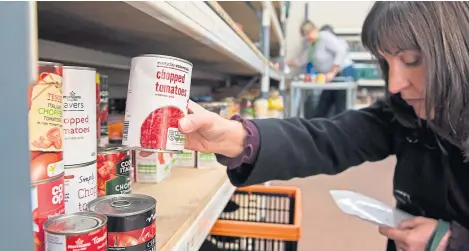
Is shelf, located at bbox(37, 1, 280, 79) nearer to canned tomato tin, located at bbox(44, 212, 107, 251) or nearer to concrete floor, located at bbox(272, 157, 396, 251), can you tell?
canned tomato tin, located at bbox(44, 212, 107, 251)

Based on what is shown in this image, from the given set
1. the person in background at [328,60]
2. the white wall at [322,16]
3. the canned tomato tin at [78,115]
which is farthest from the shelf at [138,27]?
the white wall at [322,16]

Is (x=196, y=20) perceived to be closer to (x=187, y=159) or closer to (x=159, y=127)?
(x=159, y=127)

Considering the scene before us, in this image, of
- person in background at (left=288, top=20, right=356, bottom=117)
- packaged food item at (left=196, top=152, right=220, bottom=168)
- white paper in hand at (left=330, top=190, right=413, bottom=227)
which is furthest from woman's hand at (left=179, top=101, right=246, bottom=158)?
person in background at (left=288, top=20, right=356, bottom=117)

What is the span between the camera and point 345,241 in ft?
7.00

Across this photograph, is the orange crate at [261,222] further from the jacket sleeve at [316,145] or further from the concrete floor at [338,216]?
the concrete floor at [338,216]

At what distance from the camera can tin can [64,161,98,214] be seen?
0.61 m

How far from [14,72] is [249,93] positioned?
3176 mm

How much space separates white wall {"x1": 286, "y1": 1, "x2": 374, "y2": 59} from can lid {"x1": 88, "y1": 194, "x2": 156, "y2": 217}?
6613 millimetres

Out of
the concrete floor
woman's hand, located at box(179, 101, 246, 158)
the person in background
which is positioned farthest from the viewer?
the person in background

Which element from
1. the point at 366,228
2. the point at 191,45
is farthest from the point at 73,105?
the point at 366,228

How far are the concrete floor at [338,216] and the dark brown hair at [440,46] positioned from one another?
3.78 feet

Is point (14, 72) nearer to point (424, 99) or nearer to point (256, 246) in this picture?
point (424, 99)

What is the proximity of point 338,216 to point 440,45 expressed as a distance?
1.81 metres

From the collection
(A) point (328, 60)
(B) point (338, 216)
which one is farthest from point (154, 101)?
(A) point (328, 60)
